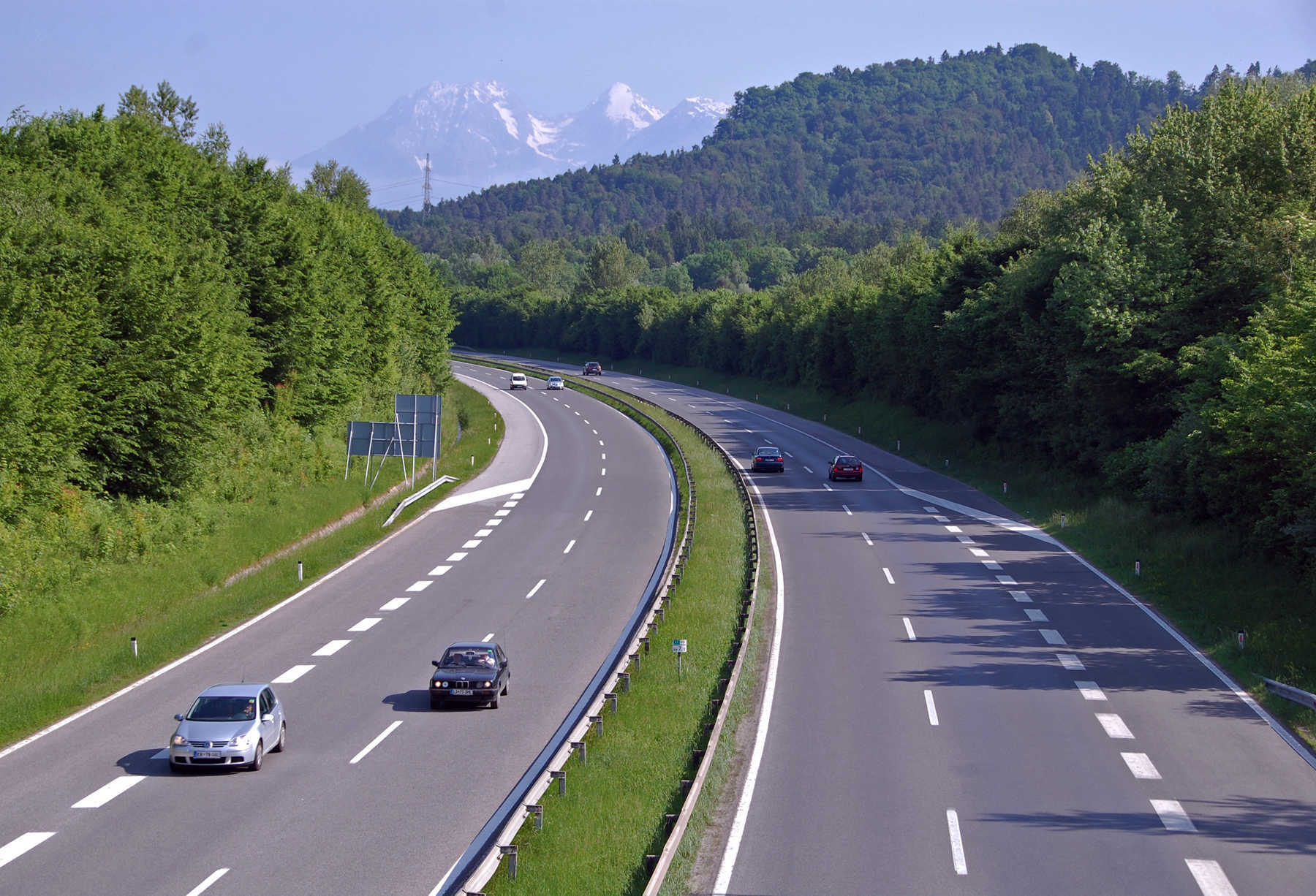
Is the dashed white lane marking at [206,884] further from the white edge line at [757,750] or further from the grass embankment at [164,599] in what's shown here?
the grass embankment at [164,599]

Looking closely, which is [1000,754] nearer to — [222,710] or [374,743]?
[374,743]

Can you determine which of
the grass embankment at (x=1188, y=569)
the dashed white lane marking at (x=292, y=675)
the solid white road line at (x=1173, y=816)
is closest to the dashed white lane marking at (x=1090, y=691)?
the grass embankment at (x=1188, y=569)

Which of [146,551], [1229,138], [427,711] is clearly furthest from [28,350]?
[1229,138]

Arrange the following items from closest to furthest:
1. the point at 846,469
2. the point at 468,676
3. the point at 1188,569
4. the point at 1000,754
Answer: the point at 1000,754
the point at 468,676
the point at 1188,569
the point at 846,469

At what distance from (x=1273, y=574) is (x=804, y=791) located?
19.7 metres

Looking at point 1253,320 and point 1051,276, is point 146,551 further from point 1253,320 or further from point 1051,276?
point 1051,276

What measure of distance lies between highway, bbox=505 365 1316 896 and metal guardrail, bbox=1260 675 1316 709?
3.29 ft

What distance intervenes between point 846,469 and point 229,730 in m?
42.2

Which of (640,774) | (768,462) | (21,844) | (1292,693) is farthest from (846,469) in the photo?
(21,844)

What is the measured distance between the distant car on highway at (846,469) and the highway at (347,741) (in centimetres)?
1636

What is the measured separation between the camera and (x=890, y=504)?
5166cm

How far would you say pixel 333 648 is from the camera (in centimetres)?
2853

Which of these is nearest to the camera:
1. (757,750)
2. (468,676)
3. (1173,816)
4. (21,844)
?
(21,844)

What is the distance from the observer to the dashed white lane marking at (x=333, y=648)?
2797 centimetres
